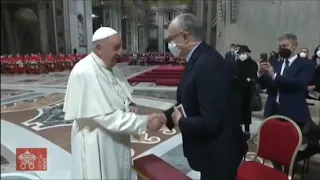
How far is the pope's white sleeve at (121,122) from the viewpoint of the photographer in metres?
1.32

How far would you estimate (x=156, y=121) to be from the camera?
1.45m

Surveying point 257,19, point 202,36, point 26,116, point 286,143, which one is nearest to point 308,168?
point 286,143

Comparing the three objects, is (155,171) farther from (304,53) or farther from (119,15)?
(304,53)

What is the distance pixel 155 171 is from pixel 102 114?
0.81 meters

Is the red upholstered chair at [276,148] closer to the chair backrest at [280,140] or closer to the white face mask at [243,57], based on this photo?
the chair backrest at [280,140]

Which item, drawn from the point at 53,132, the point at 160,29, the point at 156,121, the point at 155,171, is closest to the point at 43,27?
the point at 160,29

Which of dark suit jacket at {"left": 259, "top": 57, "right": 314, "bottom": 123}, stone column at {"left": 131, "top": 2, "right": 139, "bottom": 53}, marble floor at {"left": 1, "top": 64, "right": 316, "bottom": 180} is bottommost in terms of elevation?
marble floor at {"left": 1, "top": 64, "right": 316, "bottom": 180}

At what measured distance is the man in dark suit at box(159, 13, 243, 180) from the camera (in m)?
1.27

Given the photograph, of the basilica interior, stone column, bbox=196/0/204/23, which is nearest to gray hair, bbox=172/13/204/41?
the basilica interior

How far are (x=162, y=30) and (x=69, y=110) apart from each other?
1.04m

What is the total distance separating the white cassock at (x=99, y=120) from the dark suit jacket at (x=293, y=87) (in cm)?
142

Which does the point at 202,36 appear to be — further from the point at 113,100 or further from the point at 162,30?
the point at 162,30

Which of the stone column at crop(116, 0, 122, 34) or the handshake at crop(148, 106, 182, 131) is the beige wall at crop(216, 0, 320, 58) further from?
the handshake at crop(148, 106, 182, 131)

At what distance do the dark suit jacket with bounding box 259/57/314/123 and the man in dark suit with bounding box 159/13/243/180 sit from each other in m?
1.06
